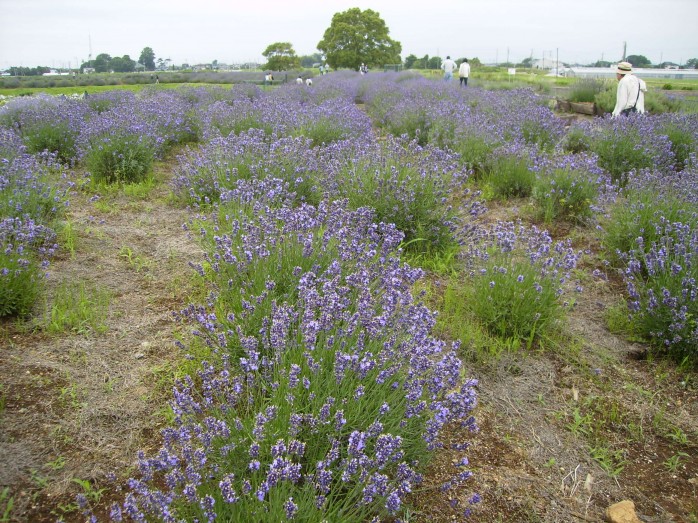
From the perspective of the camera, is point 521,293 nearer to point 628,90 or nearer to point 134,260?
point 134,260

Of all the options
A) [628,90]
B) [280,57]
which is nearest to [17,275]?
[628,90]

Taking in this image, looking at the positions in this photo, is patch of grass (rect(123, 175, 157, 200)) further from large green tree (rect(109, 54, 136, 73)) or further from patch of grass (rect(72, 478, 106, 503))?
large green tree (rect(109, 54, 136, 73))

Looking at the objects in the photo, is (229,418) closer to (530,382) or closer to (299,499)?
(299,499)

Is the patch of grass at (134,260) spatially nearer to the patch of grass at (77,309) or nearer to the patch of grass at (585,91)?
the patch of grass at (77,309)

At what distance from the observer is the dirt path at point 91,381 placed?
2.06m

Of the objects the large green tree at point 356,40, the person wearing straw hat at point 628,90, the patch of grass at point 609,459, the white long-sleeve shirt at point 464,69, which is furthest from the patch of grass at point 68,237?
the large green tree at point 356,40

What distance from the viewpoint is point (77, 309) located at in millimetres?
3238

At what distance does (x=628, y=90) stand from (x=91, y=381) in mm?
8012

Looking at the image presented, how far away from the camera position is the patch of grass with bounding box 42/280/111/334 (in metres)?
3.08

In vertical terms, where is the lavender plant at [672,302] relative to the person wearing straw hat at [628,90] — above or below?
below

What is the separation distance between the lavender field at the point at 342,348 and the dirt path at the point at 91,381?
0.01 metres

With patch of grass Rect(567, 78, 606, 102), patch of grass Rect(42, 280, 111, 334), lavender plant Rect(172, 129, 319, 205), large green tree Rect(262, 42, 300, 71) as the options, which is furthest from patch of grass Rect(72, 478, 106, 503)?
large green tree Rect(262, 42, 300, 71)

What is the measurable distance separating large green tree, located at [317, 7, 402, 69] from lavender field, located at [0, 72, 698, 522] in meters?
34.9

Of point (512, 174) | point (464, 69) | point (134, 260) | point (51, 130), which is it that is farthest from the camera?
point (464, 69)
